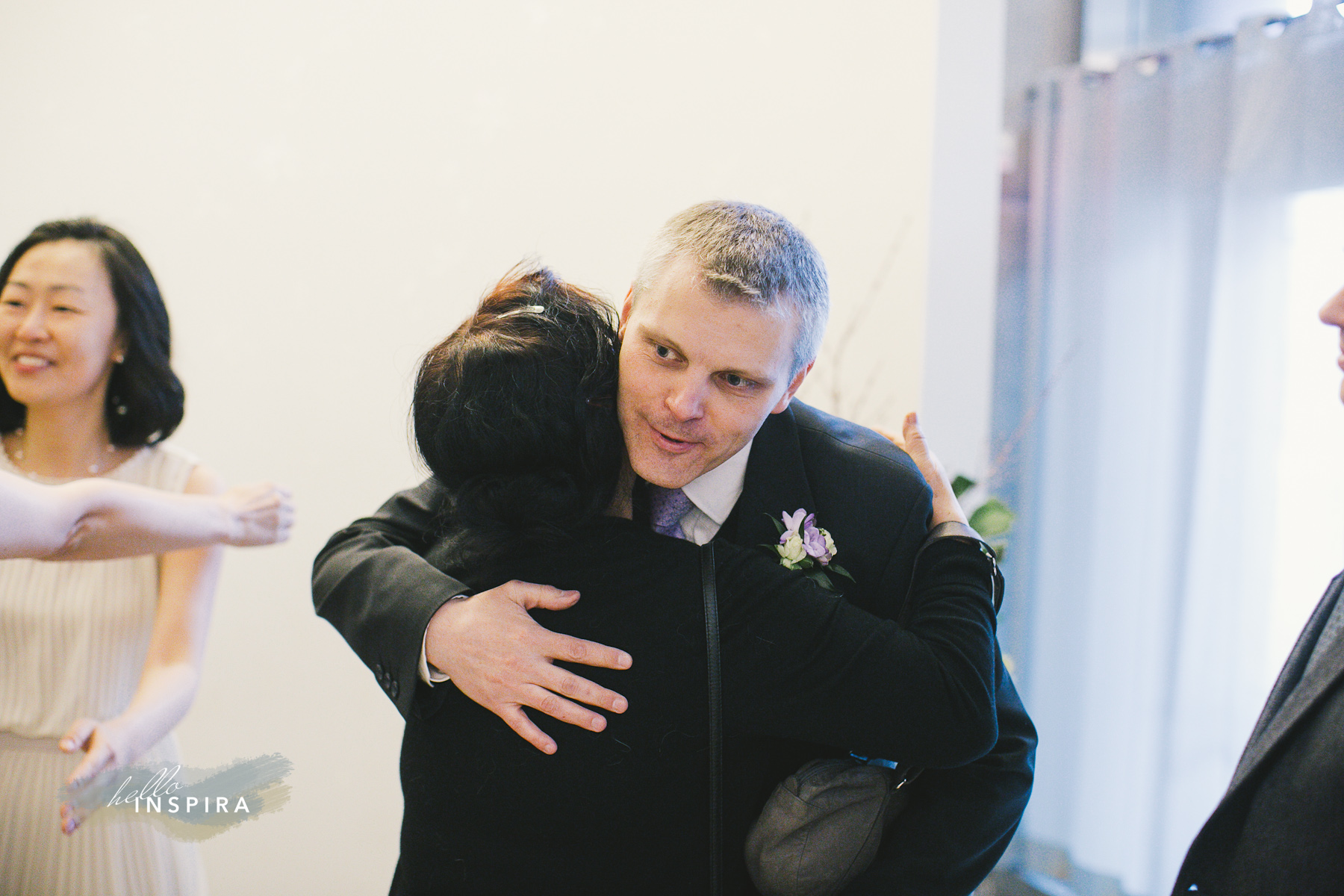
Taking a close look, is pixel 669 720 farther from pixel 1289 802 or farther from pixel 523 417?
pixel 1289 802

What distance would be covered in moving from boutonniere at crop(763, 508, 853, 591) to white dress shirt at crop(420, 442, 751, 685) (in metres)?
0.08

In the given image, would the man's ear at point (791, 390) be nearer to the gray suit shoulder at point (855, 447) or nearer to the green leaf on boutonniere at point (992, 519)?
the gray suit shoulder at point (855, 447)

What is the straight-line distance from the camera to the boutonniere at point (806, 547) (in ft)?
4.03

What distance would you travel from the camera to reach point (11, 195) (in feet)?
7.43

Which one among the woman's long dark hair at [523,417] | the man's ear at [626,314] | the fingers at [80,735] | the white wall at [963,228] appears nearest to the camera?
the woman's long dark hair at [523,417]

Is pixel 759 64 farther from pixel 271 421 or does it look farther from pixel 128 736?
pixel 128 736

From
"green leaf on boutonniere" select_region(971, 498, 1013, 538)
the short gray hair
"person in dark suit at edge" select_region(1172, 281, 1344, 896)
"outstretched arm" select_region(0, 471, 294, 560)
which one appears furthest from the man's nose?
"green leaf on boutonniere" select_region(971, 498, 1013, 538)

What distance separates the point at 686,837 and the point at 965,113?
2.47m

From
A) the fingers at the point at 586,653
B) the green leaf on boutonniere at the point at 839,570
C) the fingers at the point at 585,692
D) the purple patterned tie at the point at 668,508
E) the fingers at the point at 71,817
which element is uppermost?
the purple patterned tie at the point at 668,508

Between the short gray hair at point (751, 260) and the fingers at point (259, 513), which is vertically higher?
the short gray hair at point (751, 260)

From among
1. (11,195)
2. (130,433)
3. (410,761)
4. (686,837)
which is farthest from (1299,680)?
(11,195)

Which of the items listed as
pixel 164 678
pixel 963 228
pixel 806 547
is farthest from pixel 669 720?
pixel 963 228

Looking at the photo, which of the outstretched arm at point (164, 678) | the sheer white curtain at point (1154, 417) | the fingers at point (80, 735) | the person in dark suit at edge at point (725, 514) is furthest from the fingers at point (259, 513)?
the sheer white curtain at point (1154, 417)

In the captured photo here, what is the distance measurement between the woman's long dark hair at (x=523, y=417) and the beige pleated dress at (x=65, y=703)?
1.07 metres
